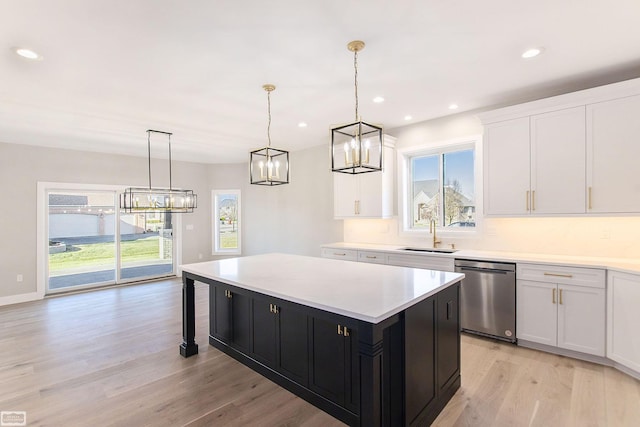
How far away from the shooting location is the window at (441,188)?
4207 mm

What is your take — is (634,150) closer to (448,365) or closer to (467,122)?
(467,122)

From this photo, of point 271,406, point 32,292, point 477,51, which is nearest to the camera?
point 271,406

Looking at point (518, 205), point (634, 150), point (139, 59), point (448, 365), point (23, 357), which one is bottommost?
point (23, 357)

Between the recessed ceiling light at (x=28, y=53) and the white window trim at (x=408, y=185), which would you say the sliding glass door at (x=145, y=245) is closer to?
the recessed ceiling light at (x=28, y=53)

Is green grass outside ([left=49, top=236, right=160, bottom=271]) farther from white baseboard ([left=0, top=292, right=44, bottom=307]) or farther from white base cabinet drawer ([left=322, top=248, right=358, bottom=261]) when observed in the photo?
white base cabinet drawer ([left=322, top=248, right=358, bottom=261])

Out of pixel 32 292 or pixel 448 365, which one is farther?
pixel 32 292

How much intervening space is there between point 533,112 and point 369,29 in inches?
87.7

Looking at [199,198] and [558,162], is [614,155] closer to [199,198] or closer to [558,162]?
[558,162]

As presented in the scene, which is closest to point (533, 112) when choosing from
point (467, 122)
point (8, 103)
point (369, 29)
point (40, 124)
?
point (467, 122)

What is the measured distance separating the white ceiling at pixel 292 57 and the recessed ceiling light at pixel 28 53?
1.7 inches

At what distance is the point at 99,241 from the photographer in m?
6.39

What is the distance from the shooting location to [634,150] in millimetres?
2838

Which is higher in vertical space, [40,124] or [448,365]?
[40,124]

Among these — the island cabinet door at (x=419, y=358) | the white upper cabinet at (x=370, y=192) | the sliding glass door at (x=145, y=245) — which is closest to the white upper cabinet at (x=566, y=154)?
the white upper cabinet at (x=370, y=192)
